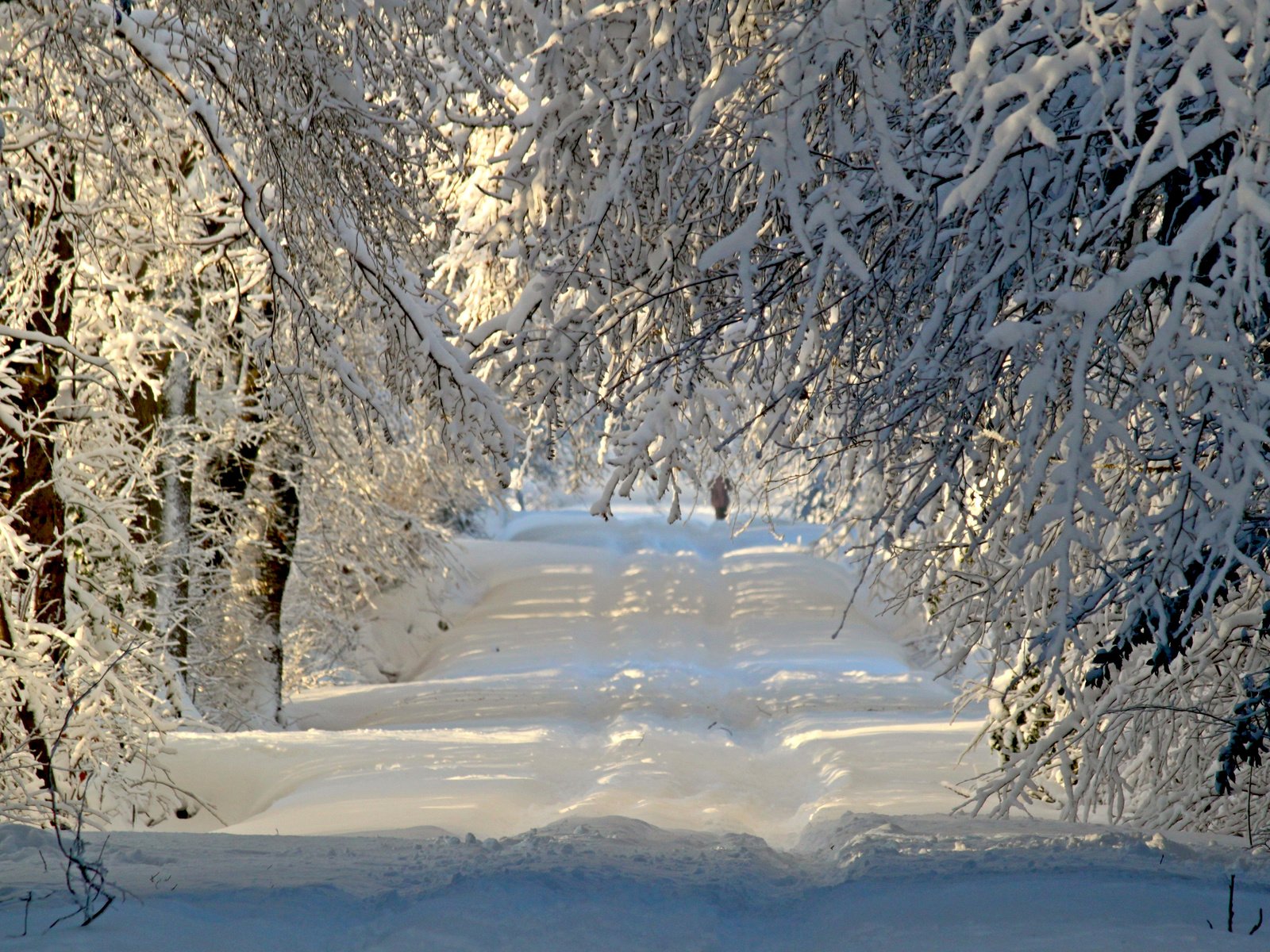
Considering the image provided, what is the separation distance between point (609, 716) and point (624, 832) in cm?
838

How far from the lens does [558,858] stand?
203 inches

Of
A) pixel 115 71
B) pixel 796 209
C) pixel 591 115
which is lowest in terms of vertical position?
pixel 796 209

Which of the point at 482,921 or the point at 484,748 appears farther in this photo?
the point at 484,748

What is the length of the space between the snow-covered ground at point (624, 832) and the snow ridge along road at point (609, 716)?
6 centimetres

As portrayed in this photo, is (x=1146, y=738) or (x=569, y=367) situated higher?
(x=569, y=367)

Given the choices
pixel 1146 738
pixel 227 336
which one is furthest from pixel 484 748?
pixel 1146 738

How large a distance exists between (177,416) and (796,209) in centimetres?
1005

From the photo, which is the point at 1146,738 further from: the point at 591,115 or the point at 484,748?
the point at 484,748

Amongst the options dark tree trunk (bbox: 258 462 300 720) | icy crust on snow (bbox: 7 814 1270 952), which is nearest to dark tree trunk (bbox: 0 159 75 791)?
icy crust on snow (bbox: 7 814 1270 952)

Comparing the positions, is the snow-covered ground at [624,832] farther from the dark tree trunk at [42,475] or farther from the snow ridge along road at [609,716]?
the dark tree trunk at [42,475]

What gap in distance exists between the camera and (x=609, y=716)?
1448 centimetres

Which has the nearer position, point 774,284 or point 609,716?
point 774,284

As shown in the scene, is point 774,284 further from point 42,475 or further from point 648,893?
point 42,475

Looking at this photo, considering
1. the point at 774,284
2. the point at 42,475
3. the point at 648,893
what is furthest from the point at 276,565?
the point at 774,284
